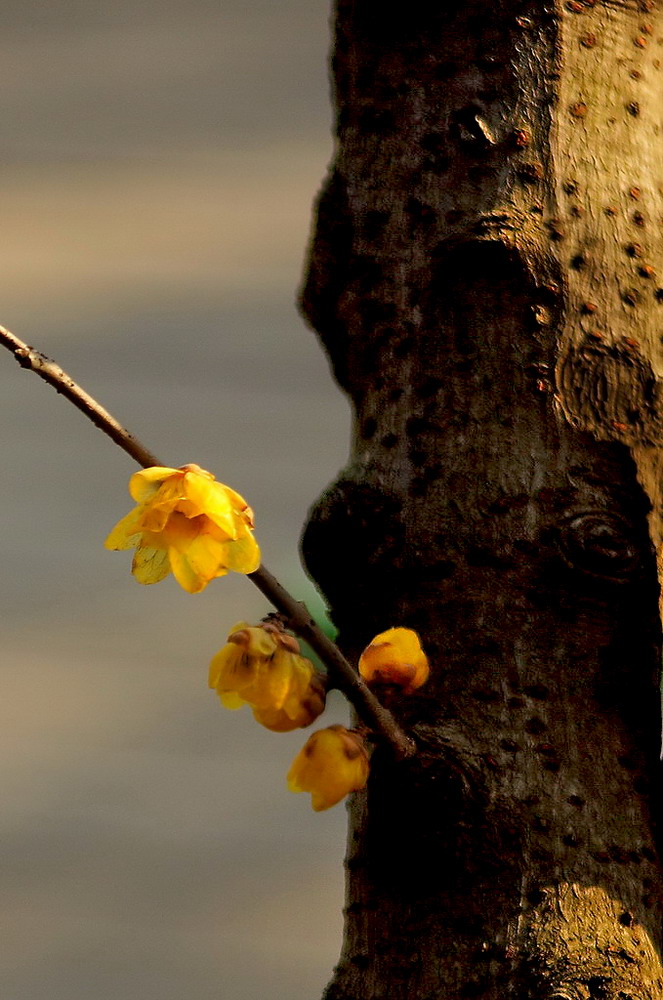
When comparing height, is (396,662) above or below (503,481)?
below

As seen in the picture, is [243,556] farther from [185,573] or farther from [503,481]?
[503,481]

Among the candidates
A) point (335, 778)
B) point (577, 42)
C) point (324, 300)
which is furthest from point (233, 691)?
point (577, 42)

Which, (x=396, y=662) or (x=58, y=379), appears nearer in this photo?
(x=58, y=379)

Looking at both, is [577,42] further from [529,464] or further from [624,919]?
[624,919]

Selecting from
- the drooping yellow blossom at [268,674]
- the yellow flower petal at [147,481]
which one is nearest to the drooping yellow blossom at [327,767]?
the drooping yellow blossom at [268,674]

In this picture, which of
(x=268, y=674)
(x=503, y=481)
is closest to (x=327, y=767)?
(x=268, y=674)

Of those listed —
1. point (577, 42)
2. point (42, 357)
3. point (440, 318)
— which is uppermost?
point (577, 42)

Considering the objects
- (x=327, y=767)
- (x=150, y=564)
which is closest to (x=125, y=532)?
(x=150, y=564)
